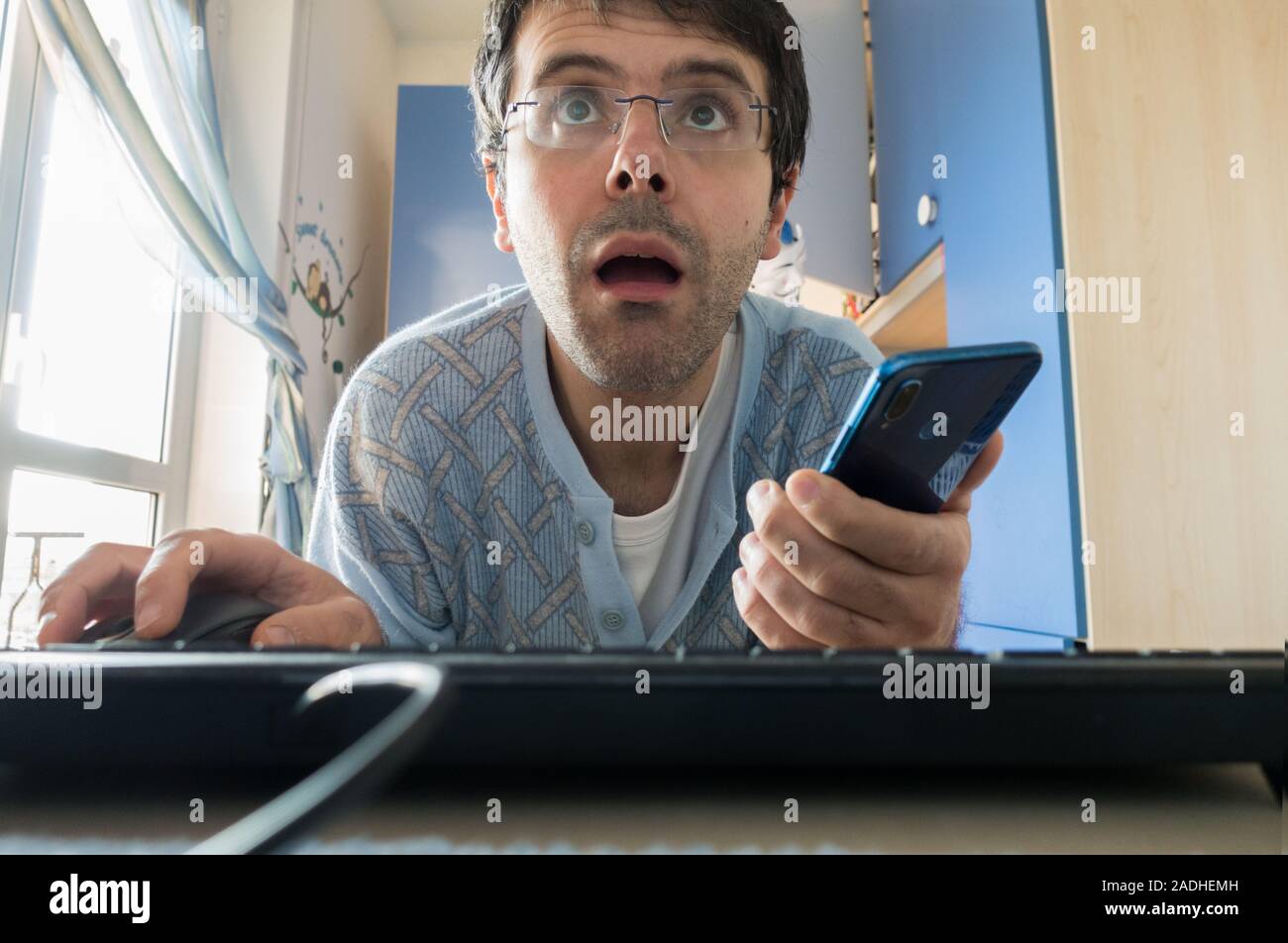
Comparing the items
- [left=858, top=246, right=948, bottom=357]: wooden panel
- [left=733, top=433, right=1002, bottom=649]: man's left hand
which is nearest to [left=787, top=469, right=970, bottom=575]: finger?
[left=733, top=433, right=1002, bottom=649]: man's left hand

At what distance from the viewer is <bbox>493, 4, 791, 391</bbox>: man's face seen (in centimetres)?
81

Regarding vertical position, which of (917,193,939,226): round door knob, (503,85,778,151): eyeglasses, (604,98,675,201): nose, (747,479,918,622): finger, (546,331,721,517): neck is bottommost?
(747,479,918,622): finger

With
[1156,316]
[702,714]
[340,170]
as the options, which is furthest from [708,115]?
[340,170]

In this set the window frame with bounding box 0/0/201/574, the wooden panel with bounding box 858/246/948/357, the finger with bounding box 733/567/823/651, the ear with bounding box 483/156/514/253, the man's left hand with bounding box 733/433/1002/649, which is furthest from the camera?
the wooden panel with bounding box 858/246/948/357

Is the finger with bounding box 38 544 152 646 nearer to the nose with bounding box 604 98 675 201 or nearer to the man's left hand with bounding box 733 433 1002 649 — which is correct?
the man's left hand with bounding box 733 433 1002 649

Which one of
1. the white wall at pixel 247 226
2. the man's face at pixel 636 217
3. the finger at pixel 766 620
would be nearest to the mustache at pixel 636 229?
the man's face at pixel 636 217

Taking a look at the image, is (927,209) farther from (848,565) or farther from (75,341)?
(75,341)

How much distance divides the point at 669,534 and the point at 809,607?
33 cm

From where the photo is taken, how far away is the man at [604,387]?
0.82 m

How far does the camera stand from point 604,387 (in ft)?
2.85

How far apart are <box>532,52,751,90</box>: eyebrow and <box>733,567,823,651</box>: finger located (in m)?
0.57

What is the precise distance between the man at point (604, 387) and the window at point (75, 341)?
3.14 feet
